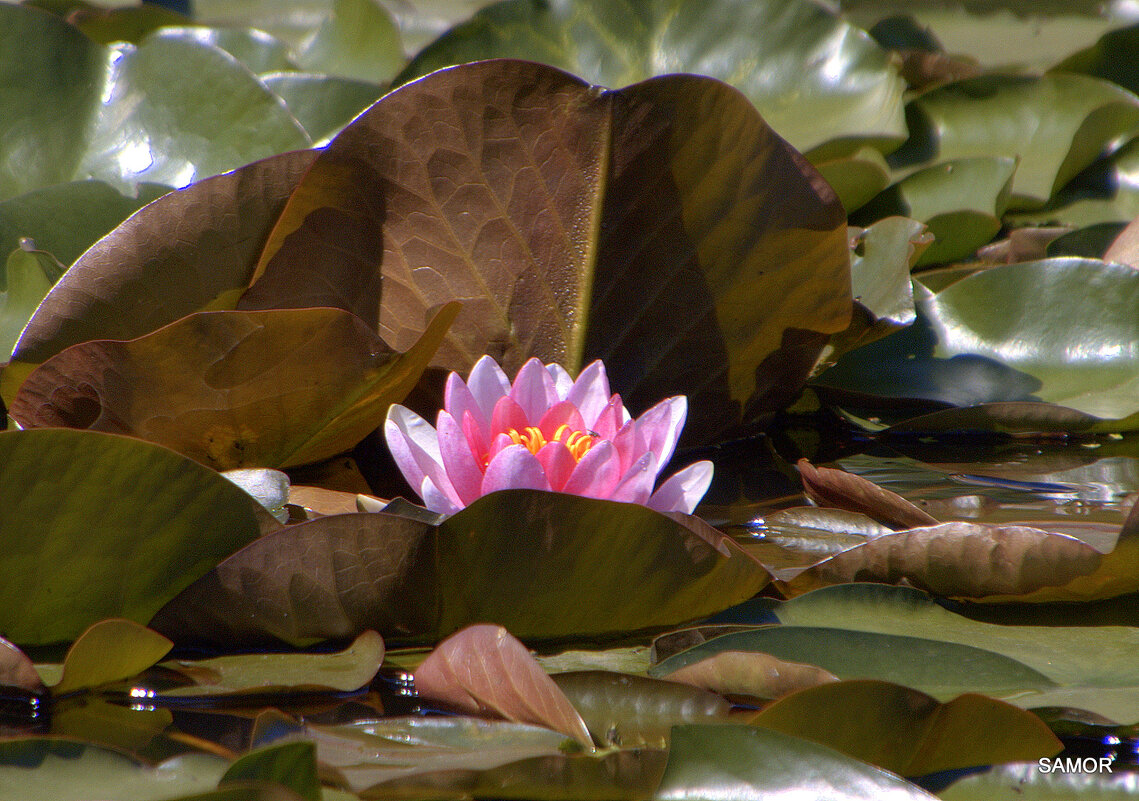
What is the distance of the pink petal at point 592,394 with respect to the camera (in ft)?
2.73

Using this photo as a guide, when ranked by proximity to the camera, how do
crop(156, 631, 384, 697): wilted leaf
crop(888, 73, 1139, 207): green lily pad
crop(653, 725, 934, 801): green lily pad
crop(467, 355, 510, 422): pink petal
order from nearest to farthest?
crop(653, 725, 934, 801): green lily pad < crop(156, 631, 384, 697): wilted leaf < crop(467, 355, 510, 422): pink petal < crop(888, 73, 1139, 207): green lily pad

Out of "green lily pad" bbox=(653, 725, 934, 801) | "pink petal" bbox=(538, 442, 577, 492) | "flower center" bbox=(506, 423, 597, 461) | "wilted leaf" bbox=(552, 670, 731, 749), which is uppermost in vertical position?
"flower center" bbox=(506, 423, 597, 461)

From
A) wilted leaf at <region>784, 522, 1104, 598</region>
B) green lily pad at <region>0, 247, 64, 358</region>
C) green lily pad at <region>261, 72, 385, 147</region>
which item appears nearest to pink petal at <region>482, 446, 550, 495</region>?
wilted leaf at <region>784, 522, 1104, 598</region>

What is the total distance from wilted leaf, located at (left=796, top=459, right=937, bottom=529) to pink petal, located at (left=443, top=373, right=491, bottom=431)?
316mm

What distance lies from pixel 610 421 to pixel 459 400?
121 mm

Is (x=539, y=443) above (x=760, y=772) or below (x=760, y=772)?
above

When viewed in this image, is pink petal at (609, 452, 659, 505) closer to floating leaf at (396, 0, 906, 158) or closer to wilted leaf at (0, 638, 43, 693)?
wilted leaf at (0, 638, 43, 693)

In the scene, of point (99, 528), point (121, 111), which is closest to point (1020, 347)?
point (99, 528)

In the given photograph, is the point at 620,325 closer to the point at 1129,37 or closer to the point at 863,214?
the point at 863,214

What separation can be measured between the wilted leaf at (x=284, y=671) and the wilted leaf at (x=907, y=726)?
9.8 inches

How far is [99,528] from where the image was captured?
0.64 m

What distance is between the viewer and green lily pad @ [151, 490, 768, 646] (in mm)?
642

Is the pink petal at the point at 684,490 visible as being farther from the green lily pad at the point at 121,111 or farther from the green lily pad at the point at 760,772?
the green lily pad at the point at 121,111

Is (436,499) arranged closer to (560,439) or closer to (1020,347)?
(560,439)
